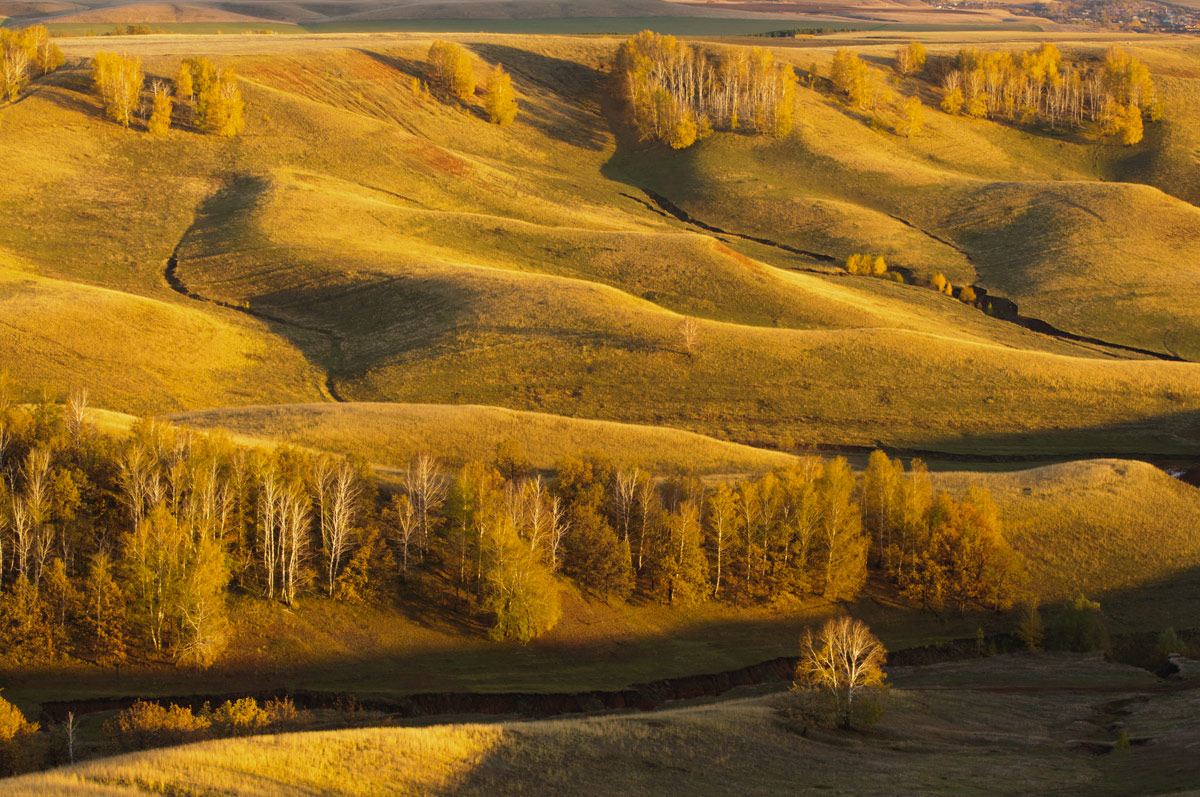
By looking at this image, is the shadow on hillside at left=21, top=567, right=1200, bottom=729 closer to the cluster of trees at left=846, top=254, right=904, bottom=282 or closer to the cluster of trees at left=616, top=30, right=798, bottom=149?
the cluster of trees at left=846, top=254, right=904, bottom=282

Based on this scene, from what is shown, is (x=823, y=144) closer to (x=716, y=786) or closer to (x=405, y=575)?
(x=405, y=575)

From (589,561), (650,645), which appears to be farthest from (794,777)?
(589,561)

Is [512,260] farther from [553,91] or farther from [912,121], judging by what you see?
[912,121]

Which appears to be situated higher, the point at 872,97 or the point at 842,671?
the point at 872,97

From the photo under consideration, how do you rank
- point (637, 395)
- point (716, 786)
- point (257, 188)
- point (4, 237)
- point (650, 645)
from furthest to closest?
point (257, 188) < point (4, 237) < point (637, 395) < point (650, 645) < point (716, 786)

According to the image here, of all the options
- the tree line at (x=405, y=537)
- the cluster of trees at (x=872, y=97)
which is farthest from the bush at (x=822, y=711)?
the cluster of trees at (x=872, y=97)

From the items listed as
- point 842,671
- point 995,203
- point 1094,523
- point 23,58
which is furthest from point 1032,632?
point 23,58
